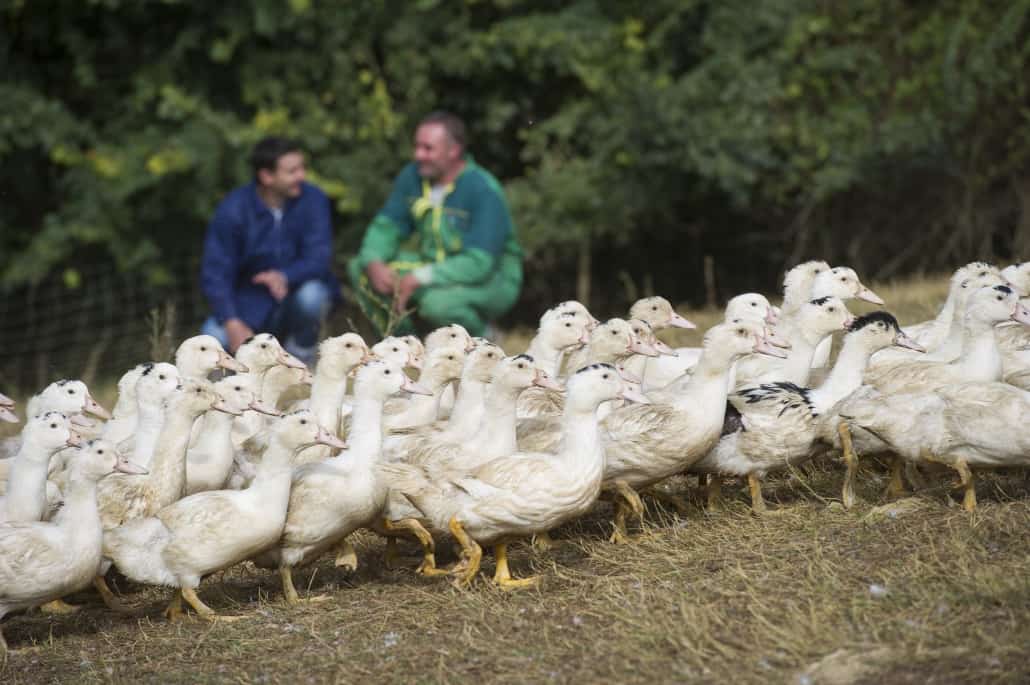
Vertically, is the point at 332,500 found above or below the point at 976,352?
below

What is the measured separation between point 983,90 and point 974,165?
2.53ft

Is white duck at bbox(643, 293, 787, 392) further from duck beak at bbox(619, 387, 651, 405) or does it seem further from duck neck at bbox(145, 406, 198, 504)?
duck neck at bbox(145, 406, 198, 504)

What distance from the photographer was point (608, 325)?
6684mm

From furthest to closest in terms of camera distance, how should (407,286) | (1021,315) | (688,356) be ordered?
(407,286) < (688,356) < (1021,315)

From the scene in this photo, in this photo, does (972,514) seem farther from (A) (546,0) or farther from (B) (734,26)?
(A) (546,0)

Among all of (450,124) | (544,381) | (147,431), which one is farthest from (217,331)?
(544,381)

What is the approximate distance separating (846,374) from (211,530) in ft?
9.24

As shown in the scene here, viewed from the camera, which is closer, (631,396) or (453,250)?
(631,396)

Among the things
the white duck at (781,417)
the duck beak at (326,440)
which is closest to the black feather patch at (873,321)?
the white duck at (781,417)

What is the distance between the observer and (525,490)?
5.39 meters

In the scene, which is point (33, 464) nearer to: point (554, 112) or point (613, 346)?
point (613, 346)

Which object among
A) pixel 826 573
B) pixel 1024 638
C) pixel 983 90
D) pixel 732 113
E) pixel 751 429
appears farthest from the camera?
pixel 983 90

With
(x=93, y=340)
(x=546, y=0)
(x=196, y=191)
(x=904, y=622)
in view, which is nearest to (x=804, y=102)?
(x=546, y=0)

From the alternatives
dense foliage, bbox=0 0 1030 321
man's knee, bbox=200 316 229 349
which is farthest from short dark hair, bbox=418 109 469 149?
dense foliage, bbox=0 0 1030 321
